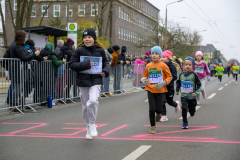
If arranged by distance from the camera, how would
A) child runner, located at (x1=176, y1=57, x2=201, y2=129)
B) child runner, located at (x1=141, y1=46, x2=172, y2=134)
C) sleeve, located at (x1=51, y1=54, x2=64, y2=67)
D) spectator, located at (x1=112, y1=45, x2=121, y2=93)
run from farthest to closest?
1. spectator, located at (x1=112, y1=45, x2=121, y2=93)
2. sleeve, located at (x1=51, y1=54, x2=64, y2=67)
3. child runner, located at (x1=176, y1=57, x2=201, y2=129)
4. child runner, located at (x1=141, y1=46, x2=172, y2=134)

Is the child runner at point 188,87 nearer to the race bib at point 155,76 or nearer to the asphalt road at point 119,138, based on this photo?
the asphalt road at point 119,138

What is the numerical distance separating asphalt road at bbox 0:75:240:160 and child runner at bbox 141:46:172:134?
0.43 m

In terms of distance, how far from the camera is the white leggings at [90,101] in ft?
20.7

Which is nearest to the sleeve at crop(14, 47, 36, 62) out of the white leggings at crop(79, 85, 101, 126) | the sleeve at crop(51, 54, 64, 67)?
the sleeve at crop(51, 54, 64, 67)

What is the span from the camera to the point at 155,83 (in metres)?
7.12

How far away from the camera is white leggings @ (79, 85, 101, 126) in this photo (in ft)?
20.7

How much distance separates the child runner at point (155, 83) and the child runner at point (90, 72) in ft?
3.47

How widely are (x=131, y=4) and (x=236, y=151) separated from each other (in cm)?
3063

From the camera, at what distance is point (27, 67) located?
10.3 m

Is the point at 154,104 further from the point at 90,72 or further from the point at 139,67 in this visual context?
the point at 139,67

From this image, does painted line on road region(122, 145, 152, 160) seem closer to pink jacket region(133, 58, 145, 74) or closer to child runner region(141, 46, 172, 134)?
child runner region(141, 46, 172, 134)

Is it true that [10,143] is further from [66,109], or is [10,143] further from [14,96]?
[66,109]

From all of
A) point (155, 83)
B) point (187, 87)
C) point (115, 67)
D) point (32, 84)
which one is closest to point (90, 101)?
point (155, 83)

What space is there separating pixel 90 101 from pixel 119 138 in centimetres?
86
